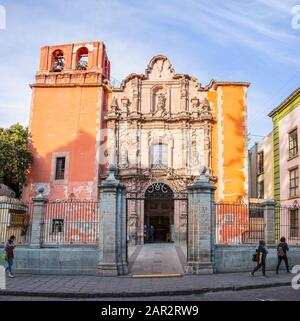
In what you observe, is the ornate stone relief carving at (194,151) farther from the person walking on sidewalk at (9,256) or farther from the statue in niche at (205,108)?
the person walking on sidewalk at (9,256)

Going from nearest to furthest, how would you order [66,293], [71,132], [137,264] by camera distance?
1. [66,293]
2. [137,264]
3. [71,132]

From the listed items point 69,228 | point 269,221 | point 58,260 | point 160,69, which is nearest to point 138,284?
point 58,260

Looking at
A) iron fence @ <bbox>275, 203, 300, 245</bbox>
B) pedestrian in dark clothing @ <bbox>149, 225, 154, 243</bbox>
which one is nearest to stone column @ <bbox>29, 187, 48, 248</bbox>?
iron fence @ <bbox>275, 203, 300, 245</bbox>

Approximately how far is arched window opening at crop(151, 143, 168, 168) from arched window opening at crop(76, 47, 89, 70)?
6932mm

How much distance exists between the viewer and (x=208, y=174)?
23.0m

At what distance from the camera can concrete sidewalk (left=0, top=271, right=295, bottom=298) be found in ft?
30.3

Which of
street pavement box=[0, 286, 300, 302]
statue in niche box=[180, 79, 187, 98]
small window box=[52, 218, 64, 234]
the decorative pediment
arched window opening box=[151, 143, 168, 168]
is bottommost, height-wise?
street pavement box=[0, 286, 300, 302]

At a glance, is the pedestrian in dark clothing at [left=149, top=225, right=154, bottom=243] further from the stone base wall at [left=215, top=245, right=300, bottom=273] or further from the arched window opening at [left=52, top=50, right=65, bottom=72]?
the arched window opening at [left=52, top=50, right=65, bottom=72]

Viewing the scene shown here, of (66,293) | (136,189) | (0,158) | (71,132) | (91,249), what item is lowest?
(66,293)

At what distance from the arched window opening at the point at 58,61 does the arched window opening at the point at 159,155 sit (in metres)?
7.95

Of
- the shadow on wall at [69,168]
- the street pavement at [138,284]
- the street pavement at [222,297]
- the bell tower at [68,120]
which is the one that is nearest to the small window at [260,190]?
the shadow on wall at [69,168]

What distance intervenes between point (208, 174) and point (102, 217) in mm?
11778
